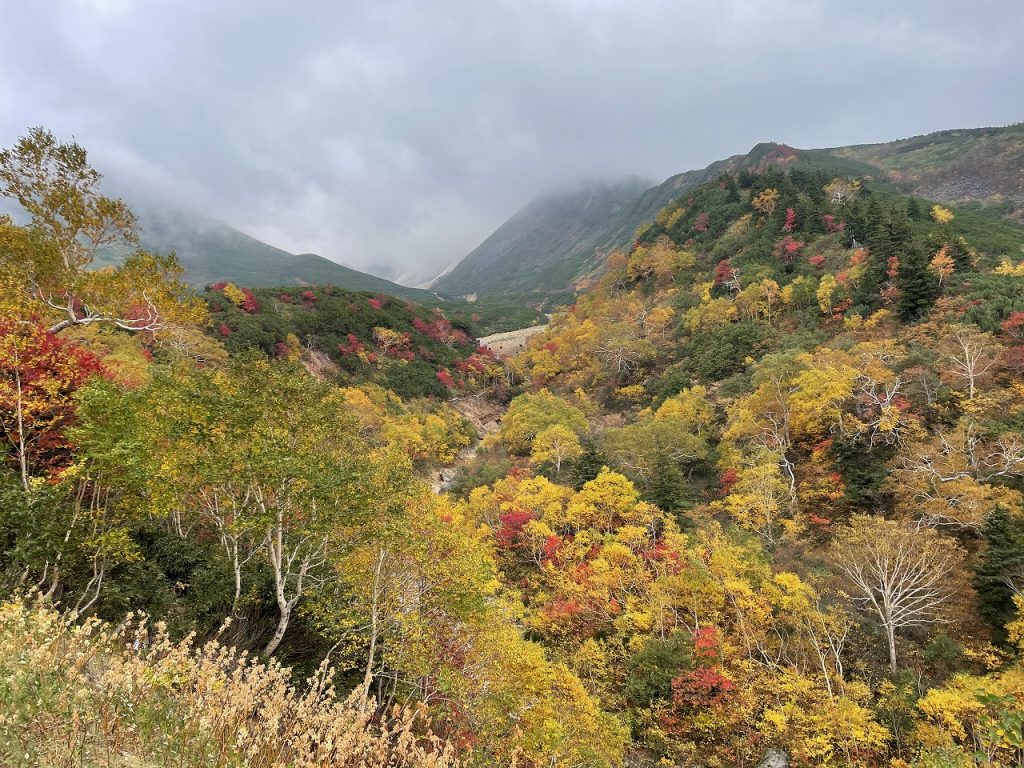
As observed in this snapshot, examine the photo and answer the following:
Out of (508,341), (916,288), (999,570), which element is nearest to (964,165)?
(916,288)

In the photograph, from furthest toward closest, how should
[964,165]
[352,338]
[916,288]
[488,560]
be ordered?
[964,165] < [352,338] < [916,288] < [488,560]

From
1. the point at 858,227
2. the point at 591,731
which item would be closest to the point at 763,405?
the point at 591,731

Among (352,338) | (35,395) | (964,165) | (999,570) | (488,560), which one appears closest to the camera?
(35,395)

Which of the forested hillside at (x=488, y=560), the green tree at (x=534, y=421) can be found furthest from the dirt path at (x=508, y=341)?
the forested hillside at (x=488, y=560)

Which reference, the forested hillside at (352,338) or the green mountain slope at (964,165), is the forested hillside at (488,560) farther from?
the green mountain slope at (964,165)

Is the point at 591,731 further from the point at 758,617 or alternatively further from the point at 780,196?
the point at 780,196

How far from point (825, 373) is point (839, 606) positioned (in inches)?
702

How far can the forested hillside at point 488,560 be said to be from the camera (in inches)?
223

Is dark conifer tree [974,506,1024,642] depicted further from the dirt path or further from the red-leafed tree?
the dirt path

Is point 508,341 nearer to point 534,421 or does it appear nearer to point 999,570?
point 534,421

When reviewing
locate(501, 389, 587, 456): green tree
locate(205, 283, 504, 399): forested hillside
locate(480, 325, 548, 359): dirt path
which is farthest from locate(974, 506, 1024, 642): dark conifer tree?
locate(480, 325, 548, 359): dirt path

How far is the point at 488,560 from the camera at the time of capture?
16203mm

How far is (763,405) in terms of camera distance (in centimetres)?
3572

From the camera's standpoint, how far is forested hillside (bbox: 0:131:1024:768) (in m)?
5.66
